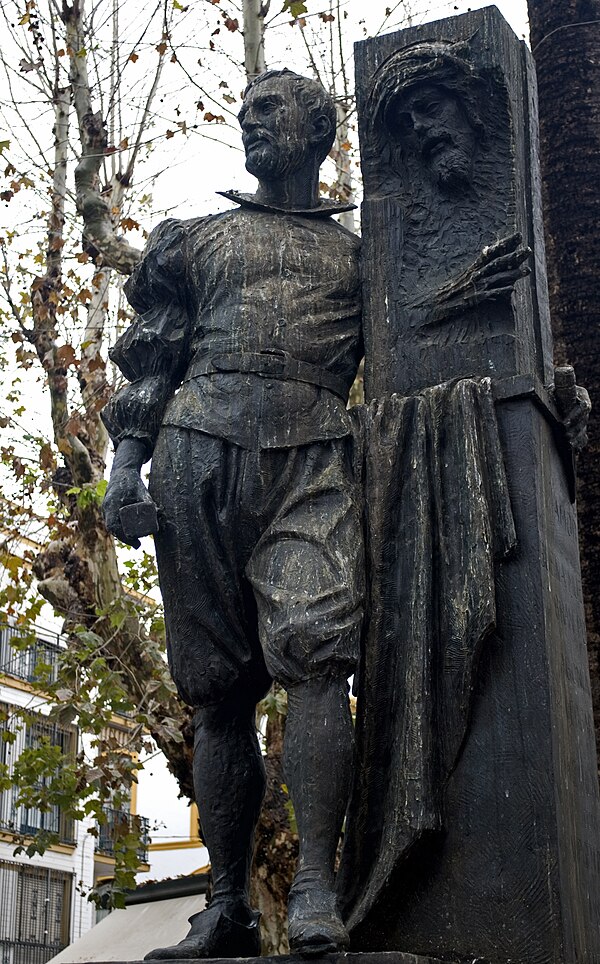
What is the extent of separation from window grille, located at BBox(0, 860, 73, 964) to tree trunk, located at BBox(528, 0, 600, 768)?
887 inches

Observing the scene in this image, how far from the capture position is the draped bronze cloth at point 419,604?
4406 millimetres

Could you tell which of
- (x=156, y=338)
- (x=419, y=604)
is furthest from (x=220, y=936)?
(x=156, y=338)

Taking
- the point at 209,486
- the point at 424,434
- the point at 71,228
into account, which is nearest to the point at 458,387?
the point at 424,434

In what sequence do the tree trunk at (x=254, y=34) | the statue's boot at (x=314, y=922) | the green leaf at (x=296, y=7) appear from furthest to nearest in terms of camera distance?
1. the tree trunk at (x=254, y=34)
2. the green leaf at (x=296, y=7)
3. the statue's boot at (x=314, y=922)

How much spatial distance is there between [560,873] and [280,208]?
2.48 metres

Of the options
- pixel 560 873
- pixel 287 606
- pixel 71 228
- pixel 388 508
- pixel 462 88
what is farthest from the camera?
pixel 71 228

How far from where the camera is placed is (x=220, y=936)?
4.51 m

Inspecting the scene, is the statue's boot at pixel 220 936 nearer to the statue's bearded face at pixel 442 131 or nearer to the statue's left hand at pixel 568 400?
the statue's left hand at pixel 568 400

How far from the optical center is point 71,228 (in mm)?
14211

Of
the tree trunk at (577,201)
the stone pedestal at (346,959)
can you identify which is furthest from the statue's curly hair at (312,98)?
the tree trunk at (577,201)

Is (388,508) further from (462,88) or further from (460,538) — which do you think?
(462,88)

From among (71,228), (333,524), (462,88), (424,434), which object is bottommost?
(333,524)

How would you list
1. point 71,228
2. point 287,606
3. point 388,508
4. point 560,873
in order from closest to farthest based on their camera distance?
point 560,873 → point 287,606 → point 388,508 → point 71,228

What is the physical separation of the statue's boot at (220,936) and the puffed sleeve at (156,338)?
1.61m
